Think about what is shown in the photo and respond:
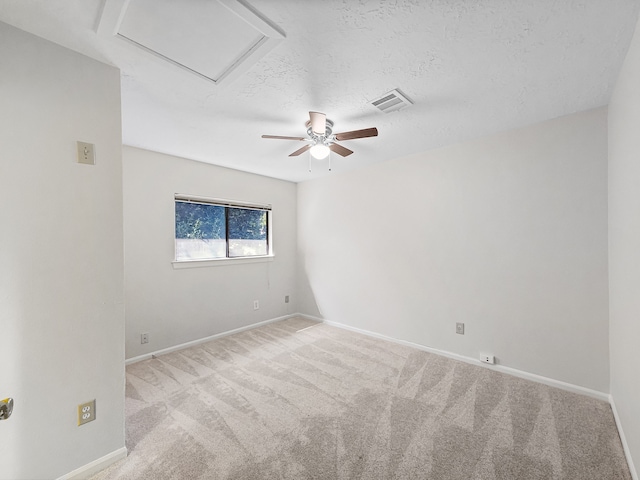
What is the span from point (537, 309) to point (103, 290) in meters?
3.43

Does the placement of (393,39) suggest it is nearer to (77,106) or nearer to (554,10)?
(554,10)

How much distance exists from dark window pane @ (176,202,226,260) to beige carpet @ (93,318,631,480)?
1.32 meters

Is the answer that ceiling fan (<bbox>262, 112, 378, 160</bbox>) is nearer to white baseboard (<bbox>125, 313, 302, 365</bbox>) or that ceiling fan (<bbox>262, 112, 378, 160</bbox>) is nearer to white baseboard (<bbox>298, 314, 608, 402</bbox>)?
white baseboard (<bbox>298, 314, 608, 402</bbox>)

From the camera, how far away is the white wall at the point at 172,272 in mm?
2920

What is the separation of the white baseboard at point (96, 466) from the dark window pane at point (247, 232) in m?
2.53

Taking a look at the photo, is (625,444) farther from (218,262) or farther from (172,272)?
(172,272)

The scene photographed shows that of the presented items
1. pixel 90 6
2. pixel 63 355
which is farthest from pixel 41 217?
pixel 90 6

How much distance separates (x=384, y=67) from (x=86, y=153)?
1.80m

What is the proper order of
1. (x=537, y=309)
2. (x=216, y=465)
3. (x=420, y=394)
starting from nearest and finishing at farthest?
(x=216, y=465), (x=420, y=394), (x=537, y=309)

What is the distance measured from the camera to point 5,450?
124 centimetres

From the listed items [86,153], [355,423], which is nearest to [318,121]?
[86,153]

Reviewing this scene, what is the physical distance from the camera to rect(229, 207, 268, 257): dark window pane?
3914 mm

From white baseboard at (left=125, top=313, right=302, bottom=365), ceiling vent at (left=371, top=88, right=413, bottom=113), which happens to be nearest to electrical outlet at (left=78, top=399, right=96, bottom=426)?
white baseboard at (left=125, top=313, right=302, bottom=365)

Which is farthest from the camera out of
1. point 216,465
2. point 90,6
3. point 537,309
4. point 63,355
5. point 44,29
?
point 537,309
